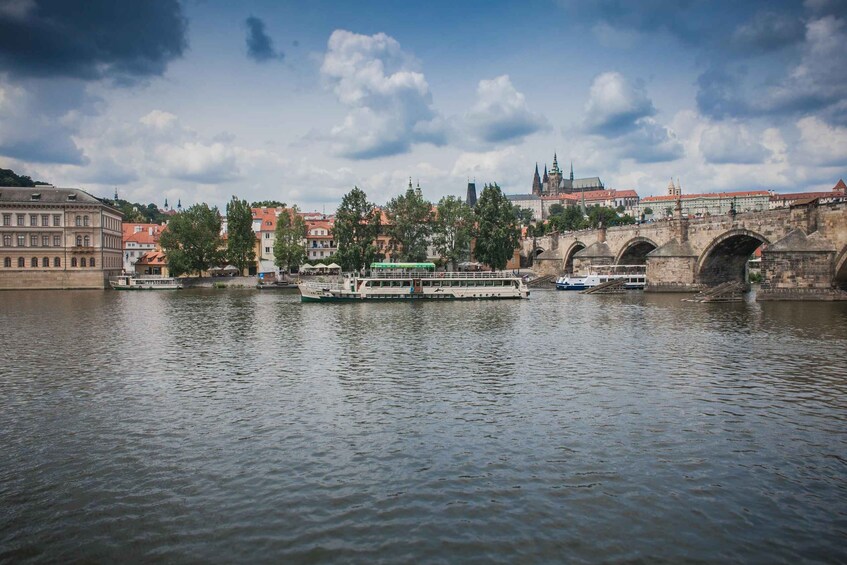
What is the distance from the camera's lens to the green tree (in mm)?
→ 96625

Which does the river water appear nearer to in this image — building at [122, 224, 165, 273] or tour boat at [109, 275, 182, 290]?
tour boat at [109, 275, 182, 290]

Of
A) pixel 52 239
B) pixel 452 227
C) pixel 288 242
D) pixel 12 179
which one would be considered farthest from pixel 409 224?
pixel 12 179

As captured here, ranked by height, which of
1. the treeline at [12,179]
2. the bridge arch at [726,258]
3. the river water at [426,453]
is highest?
the treeline at [12,179]

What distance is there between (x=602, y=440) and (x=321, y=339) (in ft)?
66.1

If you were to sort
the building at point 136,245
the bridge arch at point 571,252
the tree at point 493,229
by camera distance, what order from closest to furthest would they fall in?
the tree at point 493,229 < the bridge arch at point 571,252 < the building at point 136,245

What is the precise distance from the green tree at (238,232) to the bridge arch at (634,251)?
5716 centimetres

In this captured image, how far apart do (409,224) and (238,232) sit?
2853cm

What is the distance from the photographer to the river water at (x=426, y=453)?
31.4 ft

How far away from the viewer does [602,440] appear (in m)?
14.2

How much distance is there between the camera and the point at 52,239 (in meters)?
90.1

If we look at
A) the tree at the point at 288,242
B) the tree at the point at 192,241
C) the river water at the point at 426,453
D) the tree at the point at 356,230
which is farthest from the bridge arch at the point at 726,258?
the tree at the point at 192,241

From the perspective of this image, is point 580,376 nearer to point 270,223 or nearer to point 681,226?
point 681,226

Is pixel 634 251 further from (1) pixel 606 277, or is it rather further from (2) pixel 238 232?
(2) pixel 238 232

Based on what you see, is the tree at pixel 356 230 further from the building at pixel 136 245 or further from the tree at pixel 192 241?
the building at pixel 136 245
